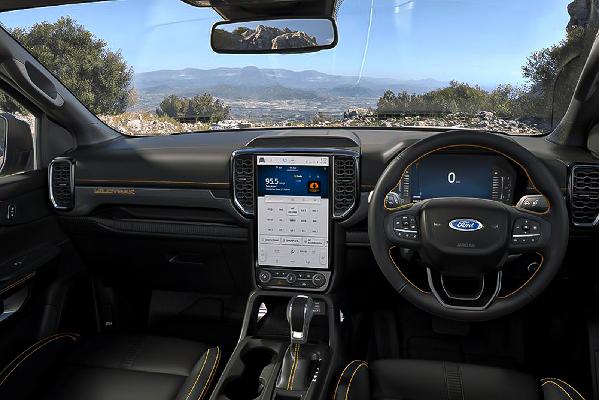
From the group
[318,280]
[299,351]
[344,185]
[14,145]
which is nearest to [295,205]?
[344,185]

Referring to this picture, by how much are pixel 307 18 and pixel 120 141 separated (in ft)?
4.28

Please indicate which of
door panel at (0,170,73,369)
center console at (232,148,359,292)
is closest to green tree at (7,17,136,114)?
door panel at (0,170,73,369)

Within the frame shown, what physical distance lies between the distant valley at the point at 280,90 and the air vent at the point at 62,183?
64 cm

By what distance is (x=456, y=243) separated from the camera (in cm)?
195

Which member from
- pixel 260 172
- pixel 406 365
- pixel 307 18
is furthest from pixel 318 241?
pixel 307 18

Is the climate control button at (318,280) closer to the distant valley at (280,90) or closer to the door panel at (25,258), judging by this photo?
the distant valley at (280,90)

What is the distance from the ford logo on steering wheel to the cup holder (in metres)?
A: 1.02

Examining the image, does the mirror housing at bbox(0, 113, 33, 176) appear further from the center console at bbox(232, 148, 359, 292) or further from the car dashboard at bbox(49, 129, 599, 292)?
the center console at bbox(232, 148, 359, 292)

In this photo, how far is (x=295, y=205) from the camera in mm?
2592

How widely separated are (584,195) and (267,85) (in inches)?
71.1

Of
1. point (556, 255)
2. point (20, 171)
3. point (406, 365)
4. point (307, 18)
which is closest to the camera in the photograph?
point (556, 255)

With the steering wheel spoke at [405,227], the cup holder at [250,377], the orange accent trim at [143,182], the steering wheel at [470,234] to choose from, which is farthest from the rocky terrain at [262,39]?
the cup holder at [250,377]

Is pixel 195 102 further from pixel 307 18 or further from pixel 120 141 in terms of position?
pixel 307 18

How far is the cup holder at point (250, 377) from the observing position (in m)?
2.32
